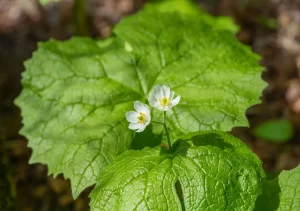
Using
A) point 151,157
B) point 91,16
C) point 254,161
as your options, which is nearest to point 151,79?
point 151,157

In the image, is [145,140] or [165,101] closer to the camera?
[165,101]

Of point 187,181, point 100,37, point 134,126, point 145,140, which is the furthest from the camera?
point 100,37

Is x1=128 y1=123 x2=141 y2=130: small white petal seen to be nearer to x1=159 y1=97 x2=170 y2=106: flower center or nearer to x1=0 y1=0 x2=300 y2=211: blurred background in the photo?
x1=159 y1=97 x2=170 y2=106: flower center

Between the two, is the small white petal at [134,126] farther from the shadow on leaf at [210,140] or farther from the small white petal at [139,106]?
the shadow on leaf at [210,140]

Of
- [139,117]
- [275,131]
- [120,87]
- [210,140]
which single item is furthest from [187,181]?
[275,131]

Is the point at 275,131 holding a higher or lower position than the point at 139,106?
lower

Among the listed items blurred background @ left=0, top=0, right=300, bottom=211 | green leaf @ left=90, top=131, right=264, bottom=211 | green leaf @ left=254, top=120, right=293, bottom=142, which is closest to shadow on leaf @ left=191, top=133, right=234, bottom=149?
green leaf @ left=90, top=131, right=264, bottom=211

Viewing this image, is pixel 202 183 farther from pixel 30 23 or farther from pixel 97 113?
pixel 30 23

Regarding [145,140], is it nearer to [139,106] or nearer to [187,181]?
[139,106]
